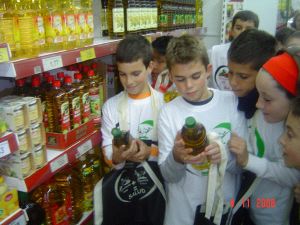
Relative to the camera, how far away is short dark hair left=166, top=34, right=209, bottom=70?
4.37 feet

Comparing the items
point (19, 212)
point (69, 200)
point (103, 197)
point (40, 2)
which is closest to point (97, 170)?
point (69, 200)

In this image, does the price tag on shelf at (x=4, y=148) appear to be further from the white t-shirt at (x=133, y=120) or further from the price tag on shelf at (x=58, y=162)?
the white t-shirt at (x=133, y=120)

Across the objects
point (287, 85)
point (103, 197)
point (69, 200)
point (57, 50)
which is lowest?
point (69, 200)

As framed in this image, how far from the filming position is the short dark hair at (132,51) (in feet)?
5.19

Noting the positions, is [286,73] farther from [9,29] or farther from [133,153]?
[9,29]

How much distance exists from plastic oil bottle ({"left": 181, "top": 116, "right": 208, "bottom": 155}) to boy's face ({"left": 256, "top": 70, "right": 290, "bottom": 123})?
11.4 inches

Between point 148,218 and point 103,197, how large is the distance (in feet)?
0.90

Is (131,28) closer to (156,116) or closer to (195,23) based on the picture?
(156,116)

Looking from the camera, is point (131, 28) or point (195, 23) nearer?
point (131, 28)

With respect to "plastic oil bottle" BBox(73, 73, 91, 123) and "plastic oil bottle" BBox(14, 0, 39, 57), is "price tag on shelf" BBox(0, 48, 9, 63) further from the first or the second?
"plastic oil bottle" BBox(73, 73, 91, 123)

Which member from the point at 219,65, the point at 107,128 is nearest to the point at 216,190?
the point at 107,128

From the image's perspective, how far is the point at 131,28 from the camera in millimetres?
2141

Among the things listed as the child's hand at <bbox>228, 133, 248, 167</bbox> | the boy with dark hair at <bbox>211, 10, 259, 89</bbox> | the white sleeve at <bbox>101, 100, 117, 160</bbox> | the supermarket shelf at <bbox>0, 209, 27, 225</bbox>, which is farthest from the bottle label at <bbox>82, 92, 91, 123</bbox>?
the boy with dark hair at <bbox>211, 10, 259, 89</bbox>

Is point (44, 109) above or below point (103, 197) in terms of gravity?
above
